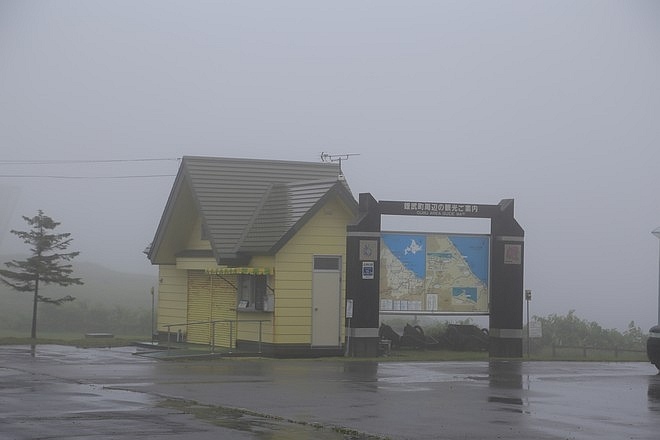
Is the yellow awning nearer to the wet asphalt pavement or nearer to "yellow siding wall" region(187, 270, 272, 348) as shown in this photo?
"yellow siding wall" region(187, 270, 272, 348)

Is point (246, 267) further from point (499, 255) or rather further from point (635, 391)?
point (635, 391)

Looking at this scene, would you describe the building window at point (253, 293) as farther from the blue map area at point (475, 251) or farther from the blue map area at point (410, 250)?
the blue map area at point (475, 251)

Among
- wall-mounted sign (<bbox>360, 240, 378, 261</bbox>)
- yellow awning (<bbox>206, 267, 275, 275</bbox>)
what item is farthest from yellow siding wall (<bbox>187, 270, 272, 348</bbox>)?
wall-mounted sign (<bbox>360, 240, 378, 261</bbox>)

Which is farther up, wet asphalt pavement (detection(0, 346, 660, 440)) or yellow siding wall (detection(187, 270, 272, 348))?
yellow siding wall (detection(187, 270, 272, 348))

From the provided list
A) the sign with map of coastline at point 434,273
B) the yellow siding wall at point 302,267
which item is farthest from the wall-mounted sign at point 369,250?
the yellow siding wall at point 302,267

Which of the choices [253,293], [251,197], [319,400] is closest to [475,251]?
[253,293]

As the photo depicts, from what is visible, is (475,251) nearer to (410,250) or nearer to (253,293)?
(410,250)

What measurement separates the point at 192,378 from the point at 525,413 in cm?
734

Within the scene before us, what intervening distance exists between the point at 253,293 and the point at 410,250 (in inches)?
188

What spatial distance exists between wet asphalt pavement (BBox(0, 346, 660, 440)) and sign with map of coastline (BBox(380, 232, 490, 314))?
4.85m

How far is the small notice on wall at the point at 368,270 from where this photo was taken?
93.1 feet

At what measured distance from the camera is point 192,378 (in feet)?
66.2

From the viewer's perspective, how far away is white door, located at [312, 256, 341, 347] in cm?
3011

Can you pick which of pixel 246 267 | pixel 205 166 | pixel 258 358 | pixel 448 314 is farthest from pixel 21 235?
pixel 448 314
